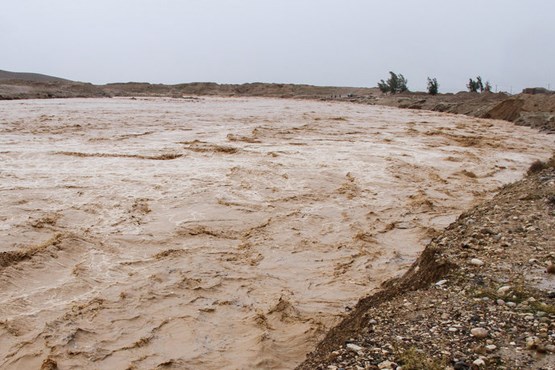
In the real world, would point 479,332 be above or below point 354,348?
above

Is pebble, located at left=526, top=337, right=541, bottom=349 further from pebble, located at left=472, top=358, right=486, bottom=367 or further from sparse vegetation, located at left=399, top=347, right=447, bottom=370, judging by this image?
sparse vegetation, located at left=399, top=347, right=447, bottom=370

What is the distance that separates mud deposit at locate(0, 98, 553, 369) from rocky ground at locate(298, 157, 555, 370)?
739 mm

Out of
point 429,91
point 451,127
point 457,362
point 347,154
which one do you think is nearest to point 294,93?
point 429,91

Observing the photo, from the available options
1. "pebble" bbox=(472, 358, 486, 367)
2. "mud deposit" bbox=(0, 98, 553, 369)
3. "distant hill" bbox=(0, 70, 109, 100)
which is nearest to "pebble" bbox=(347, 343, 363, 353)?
"pebble" bbox=(472, 358, 486, 367)

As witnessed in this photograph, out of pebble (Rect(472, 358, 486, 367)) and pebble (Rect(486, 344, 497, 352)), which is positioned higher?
pebble (Rect(486, 344, 497, 352))

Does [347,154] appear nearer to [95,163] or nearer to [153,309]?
[95,163]

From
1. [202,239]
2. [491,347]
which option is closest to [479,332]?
[491,347]

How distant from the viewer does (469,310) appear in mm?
2646

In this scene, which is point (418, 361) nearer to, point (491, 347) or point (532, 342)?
point (491, 347)

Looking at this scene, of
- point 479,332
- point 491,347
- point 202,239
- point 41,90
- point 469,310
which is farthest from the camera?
point 41,90

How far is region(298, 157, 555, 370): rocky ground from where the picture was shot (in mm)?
2260

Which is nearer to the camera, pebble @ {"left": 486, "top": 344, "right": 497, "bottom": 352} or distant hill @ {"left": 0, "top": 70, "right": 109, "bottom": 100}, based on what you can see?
pebble @ {"left": 486, "top": 344, "right": 497, "bottom": 352}

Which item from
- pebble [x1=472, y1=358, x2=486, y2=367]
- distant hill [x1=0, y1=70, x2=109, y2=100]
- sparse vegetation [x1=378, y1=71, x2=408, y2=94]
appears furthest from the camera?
sparse vegetation [x1=378, y1=71, x2=408, y2=94]

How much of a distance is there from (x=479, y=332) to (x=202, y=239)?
3289mm
